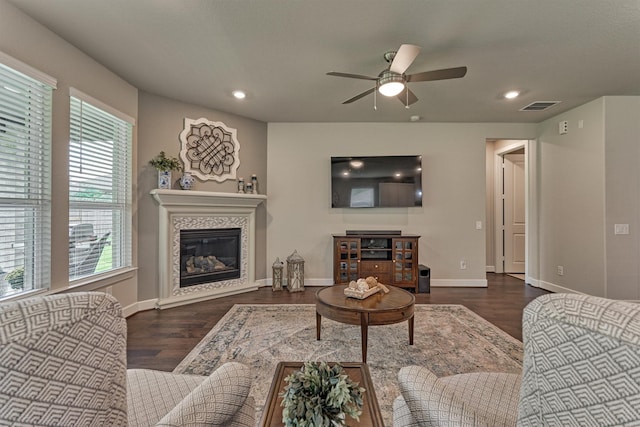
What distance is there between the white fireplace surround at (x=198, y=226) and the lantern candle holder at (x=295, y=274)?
0.55 meters

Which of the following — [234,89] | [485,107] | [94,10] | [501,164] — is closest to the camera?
[94,10]

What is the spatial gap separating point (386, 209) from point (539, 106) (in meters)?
2.54

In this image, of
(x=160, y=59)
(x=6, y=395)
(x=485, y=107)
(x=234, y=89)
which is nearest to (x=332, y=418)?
(x=6, y=395)

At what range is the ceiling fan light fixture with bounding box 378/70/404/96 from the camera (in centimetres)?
251

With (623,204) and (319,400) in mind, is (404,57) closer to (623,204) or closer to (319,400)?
(319,400)

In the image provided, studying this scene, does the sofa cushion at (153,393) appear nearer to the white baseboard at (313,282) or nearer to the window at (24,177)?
the window at (24,177)

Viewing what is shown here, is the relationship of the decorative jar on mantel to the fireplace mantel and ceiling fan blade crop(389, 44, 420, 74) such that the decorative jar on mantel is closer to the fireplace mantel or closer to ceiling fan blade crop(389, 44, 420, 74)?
the fireplace mantel

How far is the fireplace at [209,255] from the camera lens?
3.78m

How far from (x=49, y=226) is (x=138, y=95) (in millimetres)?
1885

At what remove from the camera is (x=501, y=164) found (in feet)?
18.6

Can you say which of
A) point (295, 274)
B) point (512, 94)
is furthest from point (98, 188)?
point (512, 94)

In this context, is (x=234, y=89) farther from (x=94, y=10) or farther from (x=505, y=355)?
(x=505, y=355)

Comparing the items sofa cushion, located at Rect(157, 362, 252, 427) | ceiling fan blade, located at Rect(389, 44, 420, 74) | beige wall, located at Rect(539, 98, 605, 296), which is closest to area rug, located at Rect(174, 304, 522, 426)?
sofa cushion, located at Rect(157, 362, 252, 427)

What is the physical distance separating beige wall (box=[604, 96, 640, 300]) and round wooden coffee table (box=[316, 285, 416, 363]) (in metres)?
3.19
